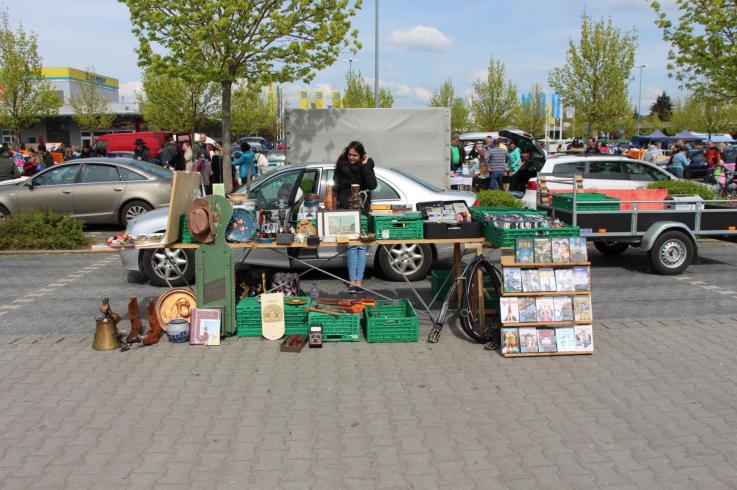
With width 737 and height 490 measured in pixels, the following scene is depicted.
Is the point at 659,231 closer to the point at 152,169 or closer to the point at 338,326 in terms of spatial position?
the point at 338,326

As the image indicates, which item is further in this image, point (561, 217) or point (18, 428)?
point (561, 217)

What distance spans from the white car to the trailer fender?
5.19 meters

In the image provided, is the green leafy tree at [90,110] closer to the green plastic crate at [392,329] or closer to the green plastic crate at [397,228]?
the green plastic crate at [397,228]

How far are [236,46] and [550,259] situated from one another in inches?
433

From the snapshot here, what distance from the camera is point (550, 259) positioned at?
6324mm

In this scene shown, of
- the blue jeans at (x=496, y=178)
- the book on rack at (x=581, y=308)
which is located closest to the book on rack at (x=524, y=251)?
the book on rack at (x=581, y=308)

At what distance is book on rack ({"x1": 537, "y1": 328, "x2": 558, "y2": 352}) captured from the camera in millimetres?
6324

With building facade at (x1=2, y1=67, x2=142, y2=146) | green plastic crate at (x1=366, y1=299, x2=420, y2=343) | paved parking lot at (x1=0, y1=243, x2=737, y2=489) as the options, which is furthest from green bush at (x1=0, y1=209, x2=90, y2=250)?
building facade at (x1=2, y1=67, x2=142, y2=146)

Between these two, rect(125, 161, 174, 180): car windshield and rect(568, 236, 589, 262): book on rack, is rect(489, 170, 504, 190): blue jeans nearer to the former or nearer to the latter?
rect(125, 161, 174, 180): car windshield

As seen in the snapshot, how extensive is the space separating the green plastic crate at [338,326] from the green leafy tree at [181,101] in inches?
→ 1095

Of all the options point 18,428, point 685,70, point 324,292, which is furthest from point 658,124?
point 18,428

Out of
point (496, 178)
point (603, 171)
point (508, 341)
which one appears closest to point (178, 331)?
point (508, 341)

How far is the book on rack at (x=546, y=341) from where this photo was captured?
6.32 m

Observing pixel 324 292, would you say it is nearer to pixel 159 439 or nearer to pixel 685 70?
pixel 159 439
